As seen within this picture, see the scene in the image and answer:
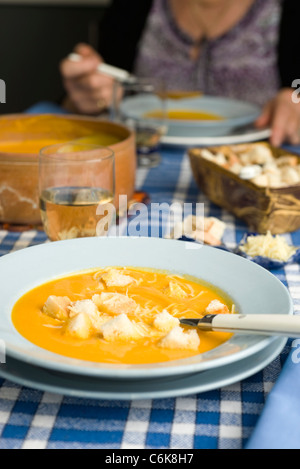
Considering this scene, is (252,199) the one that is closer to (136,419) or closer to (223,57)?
(136,419)

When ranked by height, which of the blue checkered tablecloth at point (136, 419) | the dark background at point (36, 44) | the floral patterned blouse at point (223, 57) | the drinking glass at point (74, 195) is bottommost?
the dark background at point (36, 44)

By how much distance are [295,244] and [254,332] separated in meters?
0.60

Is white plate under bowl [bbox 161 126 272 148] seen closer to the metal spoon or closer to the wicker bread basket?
the wicker bread basket

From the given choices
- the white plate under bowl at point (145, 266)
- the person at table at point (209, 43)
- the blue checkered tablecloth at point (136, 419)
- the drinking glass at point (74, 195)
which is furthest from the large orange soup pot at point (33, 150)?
the person at table at point (209, 43)

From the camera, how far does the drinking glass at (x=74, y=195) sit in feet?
3.96

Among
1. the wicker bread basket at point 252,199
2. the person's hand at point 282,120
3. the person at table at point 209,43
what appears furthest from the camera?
the person at table at point 209,43

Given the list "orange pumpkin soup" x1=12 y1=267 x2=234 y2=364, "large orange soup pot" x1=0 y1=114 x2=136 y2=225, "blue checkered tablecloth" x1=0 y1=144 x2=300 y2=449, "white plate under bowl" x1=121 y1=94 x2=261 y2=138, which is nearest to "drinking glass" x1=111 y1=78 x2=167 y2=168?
"white plate under bowl" x1=121 y1=94 x2=261 y2=138

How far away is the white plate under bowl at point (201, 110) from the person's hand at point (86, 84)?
180 millimetres

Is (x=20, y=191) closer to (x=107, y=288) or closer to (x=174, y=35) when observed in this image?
(x=107, y=288)

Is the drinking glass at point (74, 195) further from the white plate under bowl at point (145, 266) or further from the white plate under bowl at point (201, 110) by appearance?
the white plate under bowl at point (201, 110)

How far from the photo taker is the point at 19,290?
94 centimetres

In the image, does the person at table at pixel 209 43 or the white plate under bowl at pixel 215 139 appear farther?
the person at table at pixel 209 43

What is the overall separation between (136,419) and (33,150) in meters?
0.94
